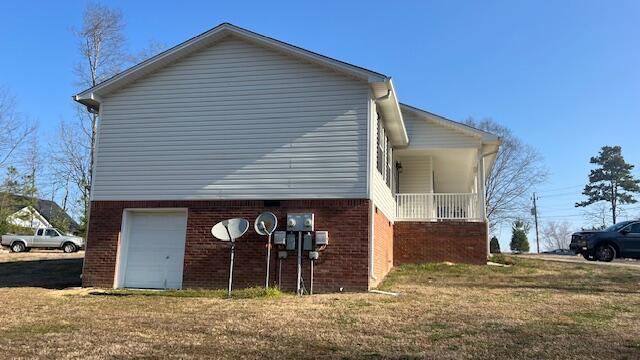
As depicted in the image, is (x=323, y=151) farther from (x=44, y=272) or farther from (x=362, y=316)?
(x=44, y=272)

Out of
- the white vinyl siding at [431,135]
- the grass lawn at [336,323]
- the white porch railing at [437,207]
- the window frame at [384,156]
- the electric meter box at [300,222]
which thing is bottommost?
the grass lawn at [336,323]

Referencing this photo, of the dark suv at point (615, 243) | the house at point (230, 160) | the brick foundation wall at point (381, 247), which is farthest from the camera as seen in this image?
the dark suv at point (615, 243)

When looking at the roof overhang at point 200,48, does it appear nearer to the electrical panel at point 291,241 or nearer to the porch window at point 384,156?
the porch window at point 384,156

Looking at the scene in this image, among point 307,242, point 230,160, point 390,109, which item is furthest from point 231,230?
point 390,109

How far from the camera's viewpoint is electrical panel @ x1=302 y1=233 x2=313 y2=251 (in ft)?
40.0

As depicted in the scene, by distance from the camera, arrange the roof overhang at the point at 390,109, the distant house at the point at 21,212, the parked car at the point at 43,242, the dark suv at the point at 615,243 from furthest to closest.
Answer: the distant house at the point at 21,212, the parked car at the point at 43,242, the dark suv at the point at 615,243, the roof overhang at the point at 390,109

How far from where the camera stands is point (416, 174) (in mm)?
20234

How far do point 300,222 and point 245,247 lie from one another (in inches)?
58.2

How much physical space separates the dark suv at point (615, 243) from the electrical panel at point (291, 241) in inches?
579

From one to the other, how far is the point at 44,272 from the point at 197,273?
703cm

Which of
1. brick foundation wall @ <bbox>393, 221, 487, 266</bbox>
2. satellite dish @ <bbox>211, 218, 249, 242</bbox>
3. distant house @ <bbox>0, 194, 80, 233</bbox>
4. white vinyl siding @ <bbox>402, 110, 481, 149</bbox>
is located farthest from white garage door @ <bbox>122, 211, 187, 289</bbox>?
distant house @ <bbox>0, 194, 80, 233</bbox>

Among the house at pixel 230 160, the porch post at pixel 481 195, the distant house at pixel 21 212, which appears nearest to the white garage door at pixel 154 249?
the house at pixel 230 160

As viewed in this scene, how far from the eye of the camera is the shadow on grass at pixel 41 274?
1421 cm

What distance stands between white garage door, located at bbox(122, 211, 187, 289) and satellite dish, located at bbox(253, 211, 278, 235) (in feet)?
7.59
